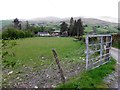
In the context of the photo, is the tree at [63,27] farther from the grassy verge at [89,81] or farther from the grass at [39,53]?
the grassy verge at [89,81]

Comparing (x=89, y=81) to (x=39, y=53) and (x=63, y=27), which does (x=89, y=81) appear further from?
(x=63, y=27)

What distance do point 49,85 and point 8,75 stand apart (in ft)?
9.37

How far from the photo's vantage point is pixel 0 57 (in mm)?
5305

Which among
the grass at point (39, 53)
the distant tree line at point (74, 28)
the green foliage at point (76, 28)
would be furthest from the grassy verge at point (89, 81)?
the green foliage at point (76, 28)

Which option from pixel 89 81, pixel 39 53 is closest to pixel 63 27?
pixel 39 53

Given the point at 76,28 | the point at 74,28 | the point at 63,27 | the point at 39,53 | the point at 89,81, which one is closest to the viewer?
the point at 89,81

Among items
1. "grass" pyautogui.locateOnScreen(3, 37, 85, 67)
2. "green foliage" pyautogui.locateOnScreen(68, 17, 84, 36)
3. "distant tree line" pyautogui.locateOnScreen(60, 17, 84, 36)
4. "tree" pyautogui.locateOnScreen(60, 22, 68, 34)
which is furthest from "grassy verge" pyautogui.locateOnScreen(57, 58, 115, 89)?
"tree" pyautogui.locateOnScreen(60, 22, 68, 34)

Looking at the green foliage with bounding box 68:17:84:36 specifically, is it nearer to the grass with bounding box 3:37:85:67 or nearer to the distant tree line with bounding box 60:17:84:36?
the distant tree line with bounding box 60:17:84:36

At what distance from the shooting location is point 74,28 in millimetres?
91062

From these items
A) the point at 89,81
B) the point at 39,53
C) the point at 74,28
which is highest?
the point at 89,81

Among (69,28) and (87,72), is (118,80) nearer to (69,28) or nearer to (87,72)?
(87,72)

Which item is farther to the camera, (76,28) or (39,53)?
(76,28)

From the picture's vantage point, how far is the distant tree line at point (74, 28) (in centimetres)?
8538

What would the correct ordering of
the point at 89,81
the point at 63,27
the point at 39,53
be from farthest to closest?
the point at 63,27 < the point at 39,53 < the point at 89,81
